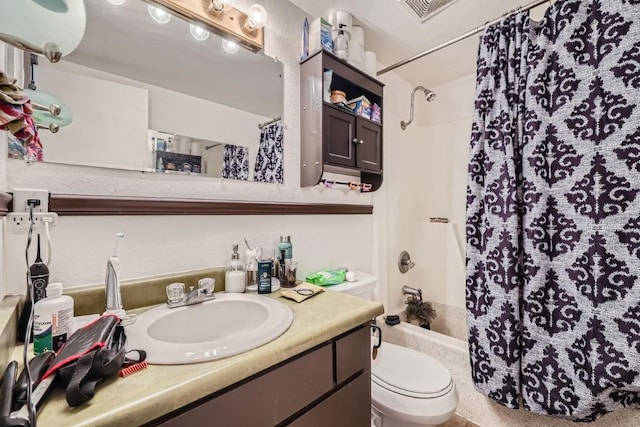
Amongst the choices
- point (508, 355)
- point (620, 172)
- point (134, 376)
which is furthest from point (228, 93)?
point (508, 355)

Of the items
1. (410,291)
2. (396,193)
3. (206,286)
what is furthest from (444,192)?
(206,286)

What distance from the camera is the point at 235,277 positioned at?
3.28ft

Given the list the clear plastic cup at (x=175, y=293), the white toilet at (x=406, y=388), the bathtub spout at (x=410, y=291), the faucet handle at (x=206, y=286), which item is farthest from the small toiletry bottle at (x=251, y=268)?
the bathtub spout at (x=410, y=291)

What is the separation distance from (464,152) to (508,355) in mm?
1523

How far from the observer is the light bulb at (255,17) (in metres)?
1.12

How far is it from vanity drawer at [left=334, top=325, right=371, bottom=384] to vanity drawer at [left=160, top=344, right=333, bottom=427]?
4 centimetres

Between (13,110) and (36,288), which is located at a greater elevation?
(13,110)

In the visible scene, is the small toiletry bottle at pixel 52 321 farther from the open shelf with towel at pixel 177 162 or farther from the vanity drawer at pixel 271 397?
the open shelf with towel at pixel 177 162

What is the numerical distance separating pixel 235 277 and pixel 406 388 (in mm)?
844

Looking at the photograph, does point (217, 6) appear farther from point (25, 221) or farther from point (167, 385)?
point (167, 385)

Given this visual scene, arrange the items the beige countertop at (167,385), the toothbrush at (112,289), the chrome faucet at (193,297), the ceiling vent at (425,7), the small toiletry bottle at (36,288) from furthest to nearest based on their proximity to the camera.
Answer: the ceiling vent at (425,7)
the chrome faucet at (193,297)
the toothbrush at (112,289)
the small toiletry bottle at (36,288)
the beige countertop at (167,385)

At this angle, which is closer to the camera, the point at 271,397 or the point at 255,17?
the point at 271,397

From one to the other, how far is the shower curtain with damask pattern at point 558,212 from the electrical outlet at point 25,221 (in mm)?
1630

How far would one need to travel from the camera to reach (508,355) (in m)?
1.21
